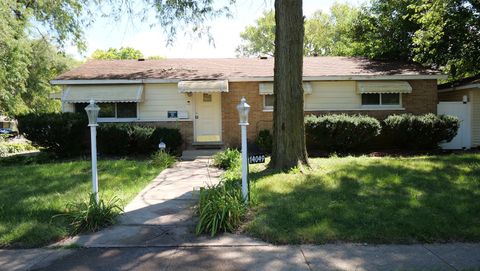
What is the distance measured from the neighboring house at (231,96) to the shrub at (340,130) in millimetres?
1834

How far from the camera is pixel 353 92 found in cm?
1571

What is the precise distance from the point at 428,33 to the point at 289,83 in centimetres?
1043

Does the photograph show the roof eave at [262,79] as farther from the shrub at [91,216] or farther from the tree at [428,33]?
the shrub at [91,216]

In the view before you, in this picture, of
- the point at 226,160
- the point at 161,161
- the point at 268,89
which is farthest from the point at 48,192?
the point at 268,89

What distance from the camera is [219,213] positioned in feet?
19.2

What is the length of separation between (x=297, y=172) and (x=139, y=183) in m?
3.57

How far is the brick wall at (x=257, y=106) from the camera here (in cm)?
1545

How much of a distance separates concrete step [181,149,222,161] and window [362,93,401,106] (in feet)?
21.0

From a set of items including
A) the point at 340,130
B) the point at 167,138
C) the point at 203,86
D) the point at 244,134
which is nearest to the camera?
the point at 244,134

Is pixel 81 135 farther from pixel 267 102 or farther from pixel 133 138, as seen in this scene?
pixel 267 102

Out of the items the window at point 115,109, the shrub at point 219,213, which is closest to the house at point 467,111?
the window at point 115,109

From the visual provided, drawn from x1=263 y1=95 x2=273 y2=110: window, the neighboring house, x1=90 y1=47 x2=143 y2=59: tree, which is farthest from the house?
x1=90 y1=47 x2=143 y2=59: tree

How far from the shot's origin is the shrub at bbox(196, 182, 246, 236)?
573 centimetres

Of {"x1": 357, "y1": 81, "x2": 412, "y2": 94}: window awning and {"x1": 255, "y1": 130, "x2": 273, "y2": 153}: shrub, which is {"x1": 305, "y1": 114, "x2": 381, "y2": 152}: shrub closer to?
{"x1": 255, "y1": 130, "x2": 273, "y2": 153}: shrub
